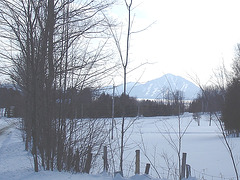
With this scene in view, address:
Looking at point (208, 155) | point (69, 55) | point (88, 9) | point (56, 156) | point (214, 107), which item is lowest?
point (208, 155)

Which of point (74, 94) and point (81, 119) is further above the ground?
point (74, 94)

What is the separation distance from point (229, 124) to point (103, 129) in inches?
738

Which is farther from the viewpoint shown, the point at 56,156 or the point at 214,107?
the point at 56,156

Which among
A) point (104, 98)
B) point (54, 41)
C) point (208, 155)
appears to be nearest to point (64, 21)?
point (54, 41)

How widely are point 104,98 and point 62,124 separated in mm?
1827

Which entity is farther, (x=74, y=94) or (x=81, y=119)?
(x=81, y=119)

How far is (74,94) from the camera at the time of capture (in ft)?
19.3

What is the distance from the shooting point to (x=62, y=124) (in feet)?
18.3

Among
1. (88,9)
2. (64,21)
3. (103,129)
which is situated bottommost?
(103,129)

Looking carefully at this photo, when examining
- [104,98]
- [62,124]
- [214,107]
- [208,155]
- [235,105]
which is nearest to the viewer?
[214,107]

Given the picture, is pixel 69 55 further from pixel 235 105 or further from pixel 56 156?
pixel 235 105

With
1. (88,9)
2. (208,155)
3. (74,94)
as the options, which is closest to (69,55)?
(74,94)

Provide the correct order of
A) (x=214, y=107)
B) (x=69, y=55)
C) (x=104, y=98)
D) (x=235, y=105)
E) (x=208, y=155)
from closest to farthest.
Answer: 1. (x=214, y=107)
2. (x=69, y=55)
3. (x=104, y=98)
4. (x=208, y=155)
5. (x=235, y=105)

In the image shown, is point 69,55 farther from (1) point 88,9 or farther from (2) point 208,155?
(2) point 208,155
